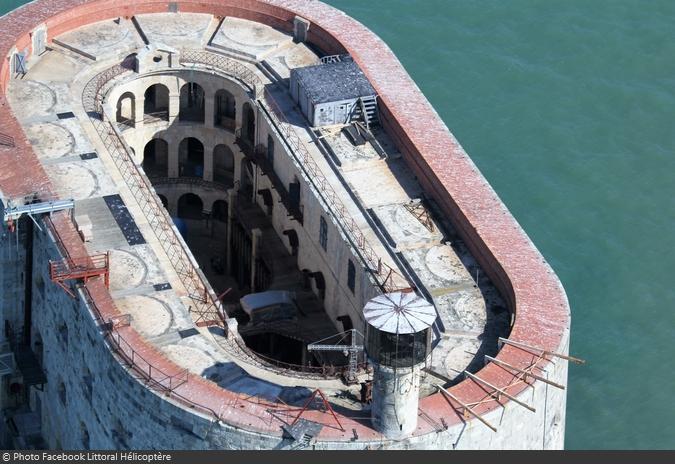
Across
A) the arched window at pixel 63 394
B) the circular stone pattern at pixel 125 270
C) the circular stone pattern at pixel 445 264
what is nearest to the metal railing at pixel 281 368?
the circular stone pattern at pixel 125 270

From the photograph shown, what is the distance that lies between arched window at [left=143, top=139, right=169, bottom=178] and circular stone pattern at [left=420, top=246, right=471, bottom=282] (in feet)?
125

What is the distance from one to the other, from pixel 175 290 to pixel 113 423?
1136cm

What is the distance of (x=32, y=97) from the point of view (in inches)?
6344

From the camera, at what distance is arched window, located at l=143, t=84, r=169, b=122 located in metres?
171

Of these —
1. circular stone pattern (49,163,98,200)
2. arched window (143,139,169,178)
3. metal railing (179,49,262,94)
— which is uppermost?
metal railing (179,49,262,94)

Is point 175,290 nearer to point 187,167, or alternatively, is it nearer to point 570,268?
point 187,167

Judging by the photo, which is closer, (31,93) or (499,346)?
(499,346)

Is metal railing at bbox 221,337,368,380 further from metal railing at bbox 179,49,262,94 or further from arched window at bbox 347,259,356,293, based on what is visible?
metal railing at bbox 179,49,262,94

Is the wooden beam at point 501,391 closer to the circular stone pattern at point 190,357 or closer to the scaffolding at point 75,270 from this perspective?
the circular stone pattern at point 190,357

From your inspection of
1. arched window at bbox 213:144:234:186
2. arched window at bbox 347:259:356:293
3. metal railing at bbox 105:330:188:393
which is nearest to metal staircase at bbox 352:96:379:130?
arched window at bbox 347:259:356:293

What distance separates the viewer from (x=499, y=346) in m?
134

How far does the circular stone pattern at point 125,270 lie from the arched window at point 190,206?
32.9m

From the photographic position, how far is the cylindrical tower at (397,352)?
121125 mm

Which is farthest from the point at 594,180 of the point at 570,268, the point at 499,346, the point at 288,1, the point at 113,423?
the point at 113,423
